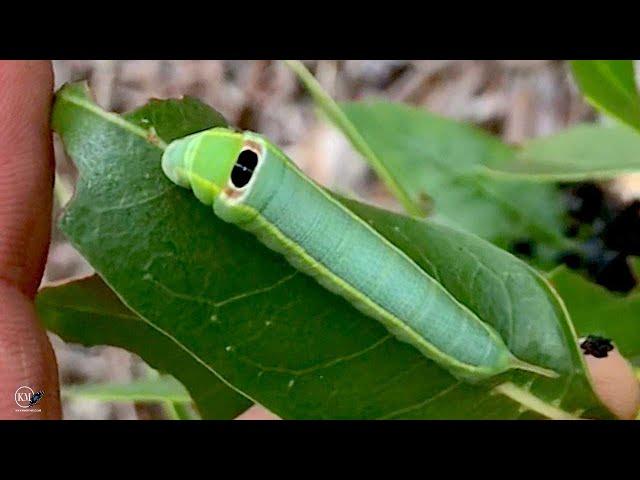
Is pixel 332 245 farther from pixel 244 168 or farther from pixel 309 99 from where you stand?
pixel 309 99

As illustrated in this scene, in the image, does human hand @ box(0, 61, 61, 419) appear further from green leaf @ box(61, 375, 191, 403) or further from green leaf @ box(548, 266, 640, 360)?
green leaf @ box(548, 266, 640, 360)

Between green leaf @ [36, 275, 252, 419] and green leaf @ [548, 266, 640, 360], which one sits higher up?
green leaf @ [548, 266, 640, 360]

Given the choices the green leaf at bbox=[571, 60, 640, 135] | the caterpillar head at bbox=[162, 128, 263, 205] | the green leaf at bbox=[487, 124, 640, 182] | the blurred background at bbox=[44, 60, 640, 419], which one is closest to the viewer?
the caterpillar head at bbox=[162, 128, 263, 205]

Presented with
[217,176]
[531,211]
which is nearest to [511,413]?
[217,176]

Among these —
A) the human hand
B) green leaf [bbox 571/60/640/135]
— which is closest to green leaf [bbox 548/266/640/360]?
green leaf [bbox 571/60/640/135]

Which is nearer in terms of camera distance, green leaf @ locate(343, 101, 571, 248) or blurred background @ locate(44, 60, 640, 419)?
green leaf @ locate(343, 101, 571, 248)
